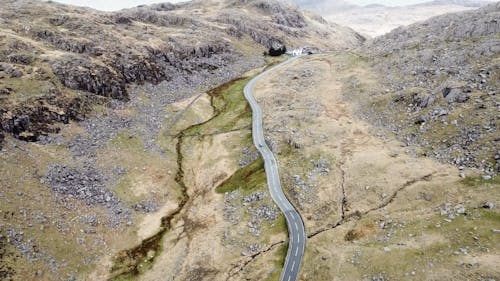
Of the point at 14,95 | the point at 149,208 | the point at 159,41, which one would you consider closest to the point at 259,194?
the point at 149,208

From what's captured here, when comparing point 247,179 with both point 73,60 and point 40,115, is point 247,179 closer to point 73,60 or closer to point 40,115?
point 40,115

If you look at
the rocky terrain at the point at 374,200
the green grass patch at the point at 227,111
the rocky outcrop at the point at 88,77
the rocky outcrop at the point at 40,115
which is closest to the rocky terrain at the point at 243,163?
the rocky terrain at the point at 374,200

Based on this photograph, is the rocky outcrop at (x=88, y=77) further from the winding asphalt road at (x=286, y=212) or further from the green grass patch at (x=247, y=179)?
the green grass patch at (x=247, y=179)

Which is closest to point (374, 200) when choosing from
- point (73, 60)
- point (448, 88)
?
point (448, 88)

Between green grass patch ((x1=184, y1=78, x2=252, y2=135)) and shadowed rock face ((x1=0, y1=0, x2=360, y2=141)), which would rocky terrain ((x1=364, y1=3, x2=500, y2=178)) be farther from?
shadowed rock face ((x1=0, y1=0, x2=360, y2=141))

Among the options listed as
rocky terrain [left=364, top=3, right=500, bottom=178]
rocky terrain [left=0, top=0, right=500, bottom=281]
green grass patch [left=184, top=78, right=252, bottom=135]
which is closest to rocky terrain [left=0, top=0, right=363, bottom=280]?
rocky terrain [left=0, top=0, right=500, bottom=281]
